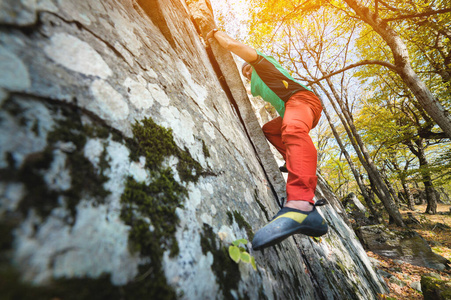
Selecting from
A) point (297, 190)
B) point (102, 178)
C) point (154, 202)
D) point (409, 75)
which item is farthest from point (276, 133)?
point (409, 75)

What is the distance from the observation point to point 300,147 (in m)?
1.80

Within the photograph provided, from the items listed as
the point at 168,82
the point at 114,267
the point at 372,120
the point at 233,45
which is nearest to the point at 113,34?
the point at 168,82

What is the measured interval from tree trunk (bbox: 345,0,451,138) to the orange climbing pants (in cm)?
305

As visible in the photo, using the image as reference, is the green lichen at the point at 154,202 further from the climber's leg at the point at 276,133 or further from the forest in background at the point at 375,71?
the forest in background at the point at 375,71

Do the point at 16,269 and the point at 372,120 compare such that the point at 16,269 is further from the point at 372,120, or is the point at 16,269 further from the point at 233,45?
the point at 372,120

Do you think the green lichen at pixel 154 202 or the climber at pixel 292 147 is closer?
the green lichen at pixel 154 202

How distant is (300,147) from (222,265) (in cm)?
138

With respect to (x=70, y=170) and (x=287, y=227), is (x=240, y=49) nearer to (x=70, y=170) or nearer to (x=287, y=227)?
(x=287, y=227)

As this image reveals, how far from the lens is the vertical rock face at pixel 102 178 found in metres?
0.45

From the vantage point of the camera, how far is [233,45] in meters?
2.90

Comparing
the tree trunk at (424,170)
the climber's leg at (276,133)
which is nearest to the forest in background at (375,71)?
the tree trunk at (424,170)

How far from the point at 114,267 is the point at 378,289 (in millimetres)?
5598

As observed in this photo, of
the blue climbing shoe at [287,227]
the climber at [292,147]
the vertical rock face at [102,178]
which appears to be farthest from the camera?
the climber at [292,147]

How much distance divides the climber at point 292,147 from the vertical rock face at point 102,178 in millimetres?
278
